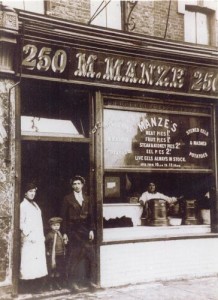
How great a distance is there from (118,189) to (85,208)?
1.30 m

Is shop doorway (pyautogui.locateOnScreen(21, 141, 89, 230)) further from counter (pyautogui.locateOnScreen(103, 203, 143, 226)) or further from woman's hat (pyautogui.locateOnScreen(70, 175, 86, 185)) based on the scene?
counter (pyautogui.locateOnScreen(103, 203, 143, 226))

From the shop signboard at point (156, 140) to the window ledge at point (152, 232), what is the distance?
1.27 m

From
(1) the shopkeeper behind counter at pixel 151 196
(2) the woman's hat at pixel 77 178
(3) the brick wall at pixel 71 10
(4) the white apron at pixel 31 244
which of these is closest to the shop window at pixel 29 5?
(3) the brick wall at pixel 71 10

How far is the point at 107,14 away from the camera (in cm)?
941

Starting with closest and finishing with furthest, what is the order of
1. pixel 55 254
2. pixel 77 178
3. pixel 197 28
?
pixel 55 254, pixel 77 178, pixel 197 28

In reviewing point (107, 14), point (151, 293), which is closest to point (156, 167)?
point (151, 293)

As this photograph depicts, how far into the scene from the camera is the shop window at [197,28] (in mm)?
10430

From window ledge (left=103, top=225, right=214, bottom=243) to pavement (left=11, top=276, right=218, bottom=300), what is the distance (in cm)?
90

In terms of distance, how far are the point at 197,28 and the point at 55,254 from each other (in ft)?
20.1

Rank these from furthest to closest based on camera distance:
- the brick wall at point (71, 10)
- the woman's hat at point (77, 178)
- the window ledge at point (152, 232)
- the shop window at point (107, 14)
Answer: the shop window at point (107, 14)
the window ledge at point (152, 232)
the woman's hat at point (77, 178)
the brick wall at point (71, 10)

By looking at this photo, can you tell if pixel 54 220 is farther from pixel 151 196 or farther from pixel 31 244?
pixel 151 196

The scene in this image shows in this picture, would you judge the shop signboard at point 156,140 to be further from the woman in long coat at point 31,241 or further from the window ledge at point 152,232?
the woman in long coat at point 31,241

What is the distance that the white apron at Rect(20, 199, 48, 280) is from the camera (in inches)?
304

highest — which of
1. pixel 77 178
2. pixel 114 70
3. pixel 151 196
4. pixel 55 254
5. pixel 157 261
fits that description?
pixel 114 70
